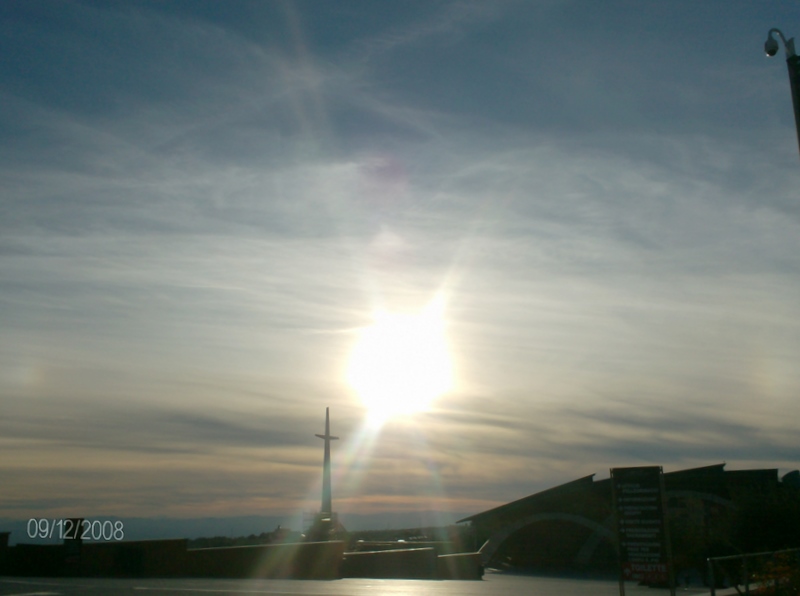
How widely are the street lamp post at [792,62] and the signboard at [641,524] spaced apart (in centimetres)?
641

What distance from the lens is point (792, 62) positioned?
43.6ft

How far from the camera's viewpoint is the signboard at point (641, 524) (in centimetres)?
1345

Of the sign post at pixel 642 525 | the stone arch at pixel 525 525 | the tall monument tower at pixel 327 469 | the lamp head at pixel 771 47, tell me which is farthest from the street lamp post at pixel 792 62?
the tall monument tower at pixel 327 469

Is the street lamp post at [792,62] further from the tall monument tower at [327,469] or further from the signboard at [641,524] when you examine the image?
the tall monument tower at [327,469]

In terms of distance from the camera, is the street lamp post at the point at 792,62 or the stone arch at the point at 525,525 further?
the stone arch at the point at 525,525

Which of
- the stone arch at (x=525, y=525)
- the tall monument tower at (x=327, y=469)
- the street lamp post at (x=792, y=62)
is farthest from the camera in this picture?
the tall monument tower at (x=327, y=469)

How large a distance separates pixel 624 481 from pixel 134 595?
481 inches

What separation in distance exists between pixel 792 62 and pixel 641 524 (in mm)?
8511

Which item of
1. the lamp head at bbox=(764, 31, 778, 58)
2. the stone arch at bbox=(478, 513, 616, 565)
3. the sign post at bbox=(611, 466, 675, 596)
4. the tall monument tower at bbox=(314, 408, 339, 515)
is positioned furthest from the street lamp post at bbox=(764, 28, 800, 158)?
the tall monument tower at bbox=(314, 408, 339, 515)

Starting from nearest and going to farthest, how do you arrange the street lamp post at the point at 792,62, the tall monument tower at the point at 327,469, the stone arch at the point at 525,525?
the street lamp post at the point at 792,62 < the stone arch at the point at 525,525 < the tall monument tower at the point at 327,469

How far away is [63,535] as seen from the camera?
28.5 m

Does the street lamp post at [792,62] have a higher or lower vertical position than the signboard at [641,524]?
higher

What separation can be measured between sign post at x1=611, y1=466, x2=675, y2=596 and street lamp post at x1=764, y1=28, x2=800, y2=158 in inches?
252

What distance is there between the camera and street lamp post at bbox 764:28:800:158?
508 inches
